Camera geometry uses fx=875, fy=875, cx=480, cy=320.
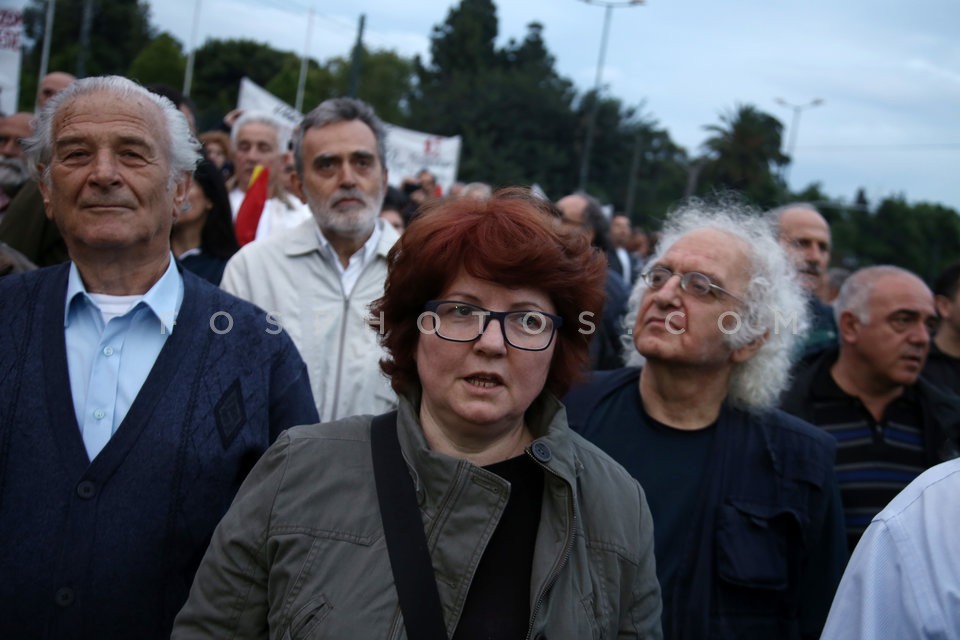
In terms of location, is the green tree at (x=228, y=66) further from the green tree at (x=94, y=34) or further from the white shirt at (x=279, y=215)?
the white shirt at (x=279, y=215)

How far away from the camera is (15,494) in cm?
220

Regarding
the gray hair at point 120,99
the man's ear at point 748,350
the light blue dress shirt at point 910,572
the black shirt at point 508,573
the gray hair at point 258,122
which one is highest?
the gray hair at point 258,122

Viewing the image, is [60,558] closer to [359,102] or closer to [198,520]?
[198,520]

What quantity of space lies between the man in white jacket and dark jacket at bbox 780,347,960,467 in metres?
1.80

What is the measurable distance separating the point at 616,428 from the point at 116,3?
50.9m

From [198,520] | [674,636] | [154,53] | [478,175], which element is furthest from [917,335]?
[478,175]

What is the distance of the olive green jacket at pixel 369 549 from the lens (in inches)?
76.8

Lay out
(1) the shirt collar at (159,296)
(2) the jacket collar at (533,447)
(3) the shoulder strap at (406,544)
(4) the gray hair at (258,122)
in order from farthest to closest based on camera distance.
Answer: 1. (4) the gray hair at (258,122)
2. (1) the shirt collar at (159,296)
3. (2) the jacket collar at (533,447)
4. (3) the shoulder strap at (406,544)

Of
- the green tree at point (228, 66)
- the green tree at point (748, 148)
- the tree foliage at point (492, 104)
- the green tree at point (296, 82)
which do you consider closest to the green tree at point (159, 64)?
the tree foliage at point (492, 104)

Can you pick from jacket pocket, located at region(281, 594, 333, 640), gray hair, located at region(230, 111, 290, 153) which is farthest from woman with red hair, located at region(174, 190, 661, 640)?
gray hair, located at region(230, 111, 290, 153)

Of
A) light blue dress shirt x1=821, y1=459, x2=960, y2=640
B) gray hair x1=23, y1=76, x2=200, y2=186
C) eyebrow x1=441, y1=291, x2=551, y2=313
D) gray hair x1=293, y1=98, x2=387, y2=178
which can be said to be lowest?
light blue dress shirt x1=821, y1=459, x2=960, y2=640

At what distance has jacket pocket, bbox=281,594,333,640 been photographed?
1.92 meters

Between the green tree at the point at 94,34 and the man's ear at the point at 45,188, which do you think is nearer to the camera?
the man's ear at the point at 45,188

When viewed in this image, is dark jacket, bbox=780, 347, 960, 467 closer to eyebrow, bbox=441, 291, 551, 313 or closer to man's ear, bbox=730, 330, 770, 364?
man's ear, bbox=730, 330, 770, 364
